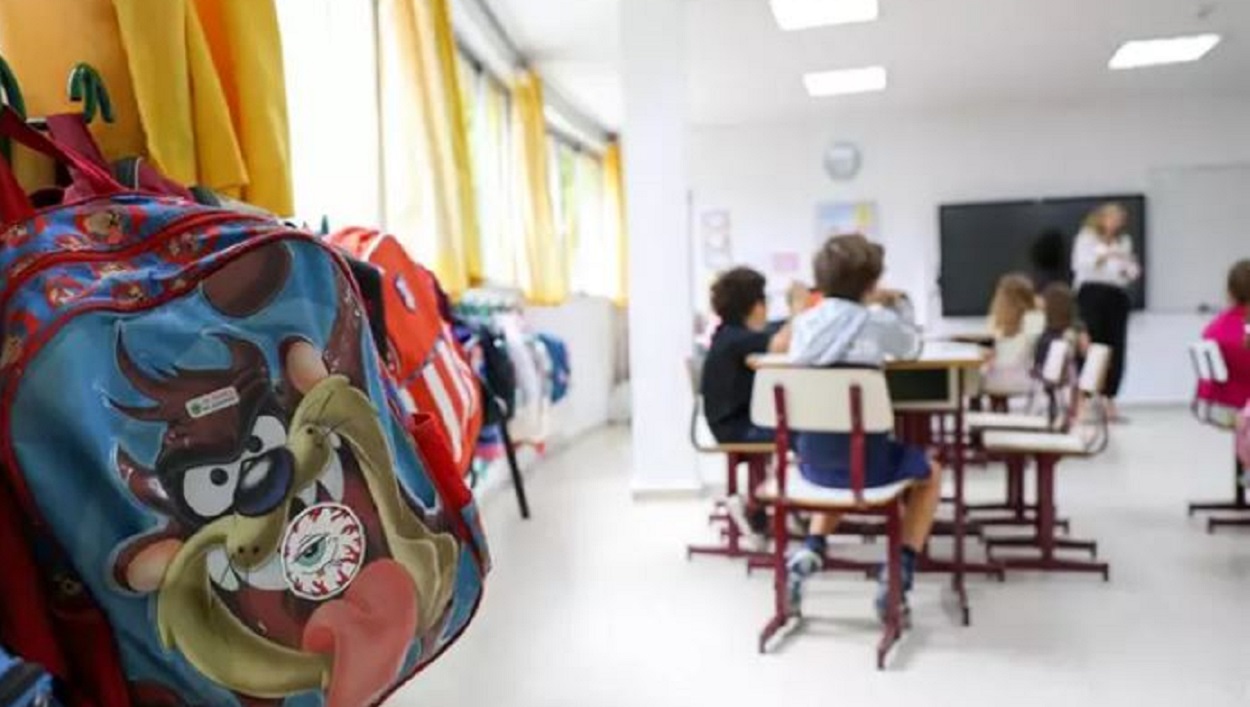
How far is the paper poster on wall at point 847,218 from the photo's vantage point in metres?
8.87

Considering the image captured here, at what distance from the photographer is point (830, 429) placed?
262 centimetres

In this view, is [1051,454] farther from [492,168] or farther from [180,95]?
[492,168]

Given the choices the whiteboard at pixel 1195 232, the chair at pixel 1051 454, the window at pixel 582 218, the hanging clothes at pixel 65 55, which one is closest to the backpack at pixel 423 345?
the hanging clothes at pixel 65 55

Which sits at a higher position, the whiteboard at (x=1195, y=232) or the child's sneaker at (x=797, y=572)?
the whiteboard at (x=1195, y=232)

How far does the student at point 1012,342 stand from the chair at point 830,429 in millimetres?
2426

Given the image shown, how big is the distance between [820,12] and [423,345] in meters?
4.39

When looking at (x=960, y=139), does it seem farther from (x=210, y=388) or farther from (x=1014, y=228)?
(x=210, y=388)

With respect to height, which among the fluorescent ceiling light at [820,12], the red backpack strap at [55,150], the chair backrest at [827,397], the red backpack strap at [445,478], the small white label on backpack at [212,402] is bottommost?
the chair backrest at [827,397]

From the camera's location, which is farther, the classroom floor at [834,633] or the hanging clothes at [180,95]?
the classroom floor at [834,633]

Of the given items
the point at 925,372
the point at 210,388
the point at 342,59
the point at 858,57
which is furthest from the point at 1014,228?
the point at 210,388

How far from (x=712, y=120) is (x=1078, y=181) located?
3.11 metres

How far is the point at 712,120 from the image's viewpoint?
8852 mm

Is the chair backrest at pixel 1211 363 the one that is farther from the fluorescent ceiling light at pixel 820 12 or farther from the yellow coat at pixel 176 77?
the yellow coat at pixel 176 77

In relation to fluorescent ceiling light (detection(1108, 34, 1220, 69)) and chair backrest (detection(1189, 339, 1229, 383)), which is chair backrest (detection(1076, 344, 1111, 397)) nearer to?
chair backrest (detection(1189, 339, 1229, 383))
